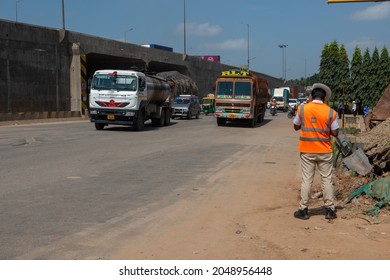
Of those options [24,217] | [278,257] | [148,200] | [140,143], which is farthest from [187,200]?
[140,143]

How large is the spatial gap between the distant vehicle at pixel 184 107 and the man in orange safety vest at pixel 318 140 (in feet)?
101

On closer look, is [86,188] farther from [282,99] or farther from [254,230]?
[282,99]

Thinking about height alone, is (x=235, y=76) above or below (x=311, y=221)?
above

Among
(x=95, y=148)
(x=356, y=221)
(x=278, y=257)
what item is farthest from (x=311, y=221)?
(x=95, y=148)

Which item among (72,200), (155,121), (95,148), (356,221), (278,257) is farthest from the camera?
(155,121)

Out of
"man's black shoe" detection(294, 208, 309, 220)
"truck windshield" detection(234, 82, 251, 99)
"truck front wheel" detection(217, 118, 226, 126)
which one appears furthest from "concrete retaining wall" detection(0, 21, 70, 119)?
"man's black shoe" detection(294, 208, 309, 220)

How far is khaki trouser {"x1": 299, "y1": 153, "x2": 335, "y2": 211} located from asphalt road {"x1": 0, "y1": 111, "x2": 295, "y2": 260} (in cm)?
216

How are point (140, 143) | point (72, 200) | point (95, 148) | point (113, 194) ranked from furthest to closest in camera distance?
point (140, 143)
point (95, 148)
point (113, 194)
point (72, 200)

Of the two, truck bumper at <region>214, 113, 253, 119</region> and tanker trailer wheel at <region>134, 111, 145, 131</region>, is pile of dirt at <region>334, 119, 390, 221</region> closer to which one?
tanker trailer wheel at <region>134, 111, 145, 131</region>

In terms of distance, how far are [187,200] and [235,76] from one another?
68.3 ft

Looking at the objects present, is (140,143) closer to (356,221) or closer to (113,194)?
(113,194)

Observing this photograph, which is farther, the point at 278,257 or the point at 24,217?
the point at 24,217

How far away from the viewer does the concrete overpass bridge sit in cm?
3244

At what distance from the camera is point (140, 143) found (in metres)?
17.0
